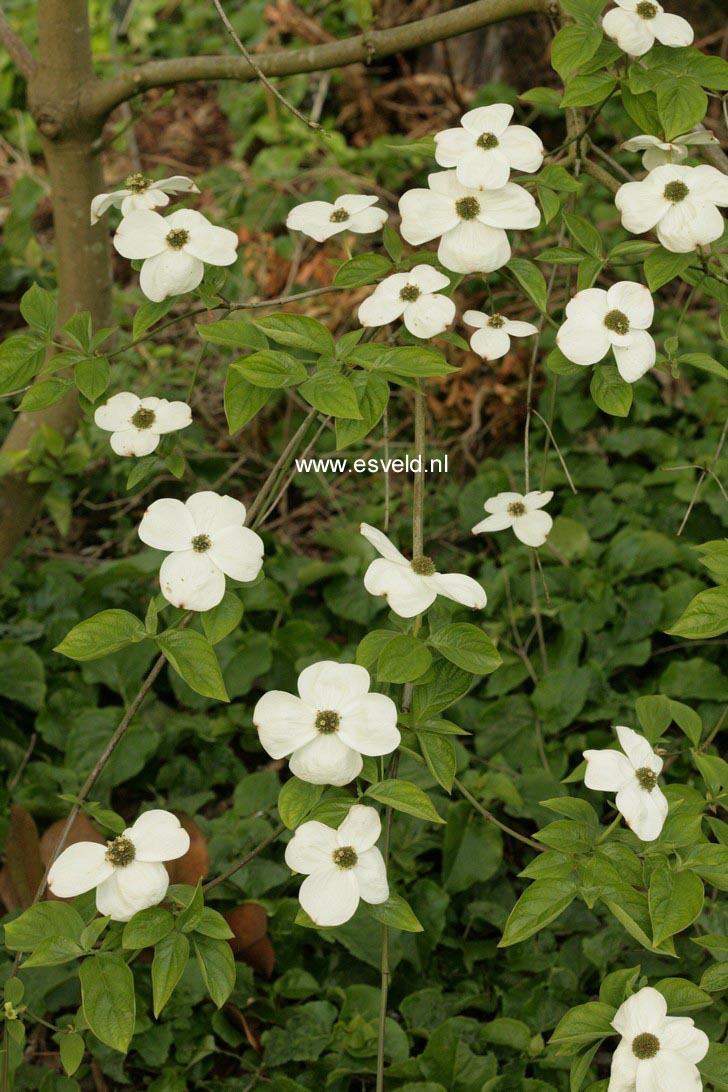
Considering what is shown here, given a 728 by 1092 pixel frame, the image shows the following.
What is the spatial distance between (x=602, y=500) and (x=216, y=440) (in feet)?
3.57

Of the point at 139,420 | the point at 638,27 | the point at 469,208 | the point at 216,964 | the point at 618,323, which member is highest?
the point at 638,27

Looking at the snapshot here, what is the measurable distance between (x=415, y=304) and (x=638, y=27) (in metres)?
0.41

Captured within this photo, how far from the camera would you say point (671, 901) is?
3.29ft

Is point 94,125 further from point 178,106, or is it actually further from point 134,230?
point 178,106

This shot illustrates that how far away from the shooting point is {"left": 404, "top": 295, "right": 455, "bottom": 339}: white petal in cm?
116

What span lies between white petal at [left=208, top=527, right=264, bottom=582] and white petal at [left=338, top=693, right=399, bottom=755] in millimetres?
190

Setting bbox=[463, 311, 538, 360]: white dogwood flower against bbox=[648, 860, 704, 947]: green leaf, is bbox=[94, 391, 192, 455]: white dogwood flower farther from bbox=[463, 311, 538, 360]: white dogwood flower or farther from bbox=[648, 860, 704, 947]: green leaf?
bbox=[648, 860, 704, 947]: green leaf

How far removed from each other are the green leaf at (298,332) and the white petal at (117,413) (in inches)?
9.2

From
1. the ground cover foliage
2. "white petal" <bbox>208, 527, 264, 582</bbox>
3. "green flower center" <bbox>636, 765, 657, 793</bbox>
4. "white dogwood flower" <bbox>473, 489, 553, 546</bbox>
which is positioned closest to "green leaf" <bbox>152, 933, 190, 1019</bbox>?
the ground cover foliage

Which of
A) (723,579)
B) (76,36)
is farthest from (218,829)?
(76,36)

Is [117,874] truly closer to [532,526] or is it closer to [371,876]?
[371,876]

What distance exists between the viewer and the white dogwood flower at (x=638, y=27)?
1.18 m

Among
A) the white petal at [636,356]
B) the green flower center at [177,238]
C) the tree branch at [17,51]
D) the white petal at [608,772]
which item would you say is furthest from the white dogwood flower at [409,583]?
the tree branch at [17,51]

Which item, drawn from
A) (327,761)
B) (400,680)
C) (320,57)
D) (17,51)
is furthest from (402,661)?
(17,51)
